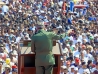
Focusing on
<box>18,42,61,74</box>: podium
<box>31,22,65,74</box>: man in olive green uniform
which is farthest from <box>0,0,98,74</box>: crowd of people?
<box>31,22,65,74</box>: man in olive green uniform

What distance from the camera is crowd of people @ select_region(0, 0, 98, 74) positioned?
13836 millimetres

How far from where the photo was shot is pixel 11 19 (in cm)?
2178

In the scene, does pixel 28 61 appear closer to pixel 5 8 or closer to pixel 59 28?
pixel 59 28

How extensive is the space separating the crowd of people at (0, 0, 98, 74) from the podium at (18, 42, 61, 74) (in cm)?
126

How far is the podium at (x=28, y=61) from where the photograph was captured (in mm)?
7586

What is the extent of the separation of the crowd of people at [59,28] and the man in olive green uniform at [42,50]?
1.49 metres

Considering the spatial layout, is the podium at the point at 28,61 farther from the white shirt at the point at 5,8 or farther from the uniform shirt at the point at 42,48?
the white shirt at the point at 5,8

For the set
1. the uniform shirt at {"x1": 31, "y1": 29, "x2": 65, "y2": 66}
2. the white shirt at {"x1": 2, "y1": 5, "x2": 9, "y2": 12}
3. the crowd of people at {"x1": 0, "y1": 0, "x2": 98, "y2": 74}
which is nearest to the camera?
the uniform shirt at {"x1": 31, "y1": 29, "x2": 65, "y2": 66}

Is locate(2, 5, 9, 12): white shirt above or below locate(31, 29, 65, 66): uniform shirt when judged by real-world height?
above

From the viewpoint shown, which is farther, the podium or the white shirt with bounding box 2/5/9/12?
the white shirt with bounding box 2/5/9/12

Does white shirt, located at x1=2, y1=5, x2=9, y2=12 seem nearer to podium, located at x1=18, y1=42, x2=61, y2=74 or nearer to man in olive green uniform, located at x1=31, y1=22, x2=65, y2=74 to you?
podium, located at x1=18, y1=42, x2=61, y2=74

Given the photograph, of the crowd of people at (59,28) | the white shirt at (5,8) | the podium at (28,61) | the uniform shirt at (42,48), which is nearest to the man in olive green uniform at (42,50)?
the uniform shirt at (42,48)

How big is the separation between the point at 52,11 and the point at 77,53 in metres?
10.1

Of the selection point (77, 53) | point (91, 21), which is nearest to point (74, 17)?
point (91, 21)
